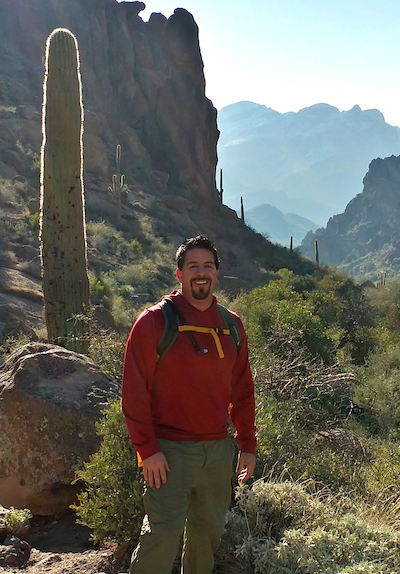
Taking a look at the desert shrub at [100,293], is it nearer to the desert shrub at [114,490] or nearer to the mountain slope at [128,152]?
the mountain slope at [128,152]

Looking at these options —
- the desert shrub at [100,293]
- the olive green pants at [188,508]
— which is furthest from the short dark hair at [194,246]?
the desert shrub at [100,293]

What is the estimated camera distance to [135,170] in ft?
105

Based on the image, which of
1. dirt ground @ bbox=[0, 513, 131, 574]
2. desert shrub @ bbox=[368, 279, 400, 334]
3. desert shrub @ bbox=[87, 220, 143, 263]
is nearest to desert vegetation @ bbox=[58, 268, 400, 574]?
dirt ground @ bbox=[0, 513, 131, 574]

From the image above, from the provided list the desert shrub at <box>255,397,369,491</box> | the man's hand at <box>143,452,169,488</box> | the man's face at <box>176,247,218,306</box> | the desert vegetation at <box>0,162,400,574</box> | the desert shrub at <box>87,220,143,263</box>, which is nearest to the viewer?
the man's hand at <box>143,452,169,488</box>

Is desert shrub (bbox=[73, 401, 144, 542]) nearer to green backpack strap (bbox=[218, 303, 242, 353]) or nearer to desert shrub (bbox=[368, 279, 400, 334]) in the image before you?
green backpack strap (bbox=[218, 303, 242, 353])

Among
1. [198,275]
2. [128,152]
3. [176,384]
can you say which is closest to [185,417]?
[176,384]

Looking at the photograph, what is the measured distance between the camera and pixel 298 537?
9.16 feet

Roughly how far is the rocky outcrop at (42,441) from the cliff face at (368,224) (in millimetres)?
96006

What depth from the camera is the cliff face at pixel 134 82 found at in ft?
106

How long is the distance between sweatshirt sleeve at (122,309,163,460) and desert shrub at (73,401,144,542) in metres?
0.82

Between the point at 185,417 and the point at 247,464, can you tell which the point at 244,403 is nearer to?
the point at 247,464

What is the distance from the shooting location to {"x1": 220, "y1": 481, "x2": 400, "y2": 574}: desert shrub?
2729 mm

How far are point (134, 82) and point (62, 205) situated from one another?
3301cm

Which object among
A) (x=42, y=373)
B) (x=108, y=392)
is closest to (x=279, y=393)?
(x=108, y=392)
